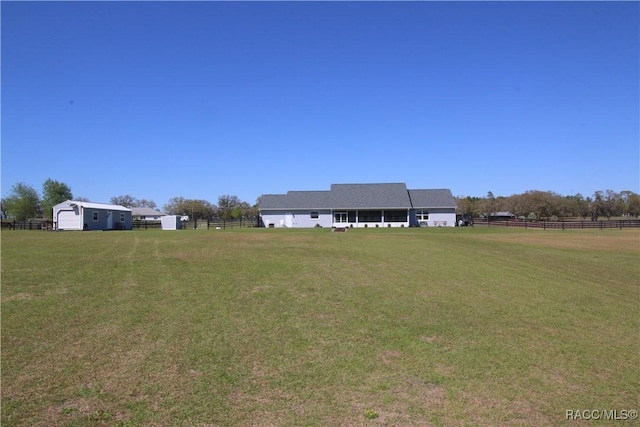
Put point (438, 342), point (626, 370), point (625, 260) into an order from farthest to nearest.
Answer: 1. point (625, 260)
2. point (438, 342)
3. point (626, 370)

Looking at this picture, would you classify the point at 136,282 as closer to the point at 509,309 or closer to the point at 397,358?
the point at 397,358

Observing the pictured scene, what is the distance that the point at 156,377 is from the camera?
219 inches

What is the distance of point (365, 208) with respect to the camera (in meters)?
59.4

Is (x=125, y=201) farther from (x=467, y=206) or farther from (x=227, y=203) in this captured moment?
(x=467, y=206)

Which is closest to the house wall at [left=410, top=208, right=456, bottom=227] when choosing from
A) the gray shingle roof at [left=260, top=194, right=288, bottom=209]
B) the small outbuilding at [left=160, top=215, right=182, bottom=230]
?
the gray shingle roof at [left=260, top=194, right=288, bottom=209]

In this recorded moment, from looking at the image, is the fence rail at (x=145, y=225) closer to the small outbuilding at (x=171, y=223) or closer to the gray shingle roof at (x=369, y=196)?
the small outbuilding at (x=171, y=223)

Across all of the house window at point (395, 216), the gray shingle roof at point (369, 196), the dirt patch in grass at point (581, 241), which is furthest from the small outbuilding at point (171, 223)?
the dirt patch in grass at point (581, 241)

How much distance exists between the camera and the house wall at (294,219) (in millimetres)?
61438

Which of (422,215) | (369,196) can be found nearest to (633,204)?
(422,215)

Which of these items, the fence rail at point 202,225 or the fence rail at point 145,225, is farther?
the fence rail at point 202,225

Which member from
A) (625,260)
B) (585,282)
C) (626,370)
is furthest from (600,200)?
(626,370)

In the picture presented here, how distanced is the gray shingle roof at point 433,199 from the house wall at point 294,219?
12.3m

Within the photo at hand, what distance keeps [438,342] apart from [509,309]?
3143 mm

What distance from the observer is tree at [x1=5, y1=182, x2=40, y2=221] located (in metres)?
85.6
